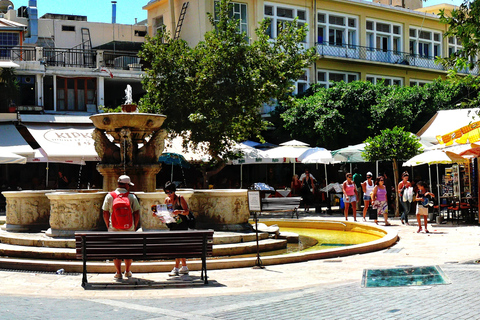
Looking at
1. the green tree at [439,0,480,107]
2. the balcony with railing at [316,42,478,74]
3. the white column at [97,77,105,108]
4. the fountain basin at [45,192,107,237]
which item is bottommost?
the fountain basin at [45,192,107,237]

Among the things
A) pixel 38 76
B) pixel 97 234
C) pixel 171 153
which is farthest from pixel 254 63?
pixel 97 234

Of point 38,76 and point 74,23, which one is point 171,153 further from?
point 74,23

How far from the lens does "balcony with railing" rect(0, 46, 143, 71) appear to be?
1252 inches

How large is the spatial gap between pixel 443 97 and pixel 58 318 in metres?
28.5

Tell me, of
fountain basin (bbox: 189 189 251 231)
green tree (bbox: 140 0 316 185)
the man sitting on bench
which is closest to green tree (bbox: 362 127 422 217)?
green tree (bbox: 140 0 316 185)

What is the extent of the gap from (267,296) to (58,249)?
4.67 metres

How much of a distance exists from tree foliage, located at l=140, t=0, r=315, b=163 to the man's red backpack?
1388 cm

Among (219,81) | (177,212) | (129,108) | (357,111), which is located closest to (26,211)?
(129,108)

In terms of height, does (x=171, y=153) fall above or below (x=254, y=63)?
below

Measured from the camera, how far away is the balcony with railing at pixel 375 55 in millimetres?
38000

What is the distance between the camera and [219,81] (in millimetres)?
24406

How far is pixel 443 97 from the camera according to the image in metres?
32.6

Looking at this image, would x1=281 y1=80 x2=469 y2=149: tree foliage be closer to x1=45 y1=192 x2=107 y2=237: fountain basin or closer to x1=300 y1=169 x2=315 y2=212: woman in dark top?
x1=300 y1=169 x2=315 y2=212: woman in dark top

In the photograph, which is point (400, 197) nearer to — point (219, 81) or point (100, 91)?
point (219, 81)
